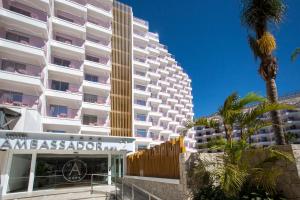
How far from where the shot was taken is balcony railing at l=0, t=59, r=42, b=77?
83.3 ft

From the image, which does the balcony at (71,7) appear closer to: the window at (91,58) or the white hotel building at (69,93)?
the white hotel building at (69,93)

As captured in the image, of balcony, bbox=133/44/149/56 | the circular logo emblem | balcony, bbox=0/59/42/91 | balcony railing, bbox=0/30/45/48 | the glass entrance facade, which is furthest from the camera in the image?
balcony, bbox=133/44/149/56

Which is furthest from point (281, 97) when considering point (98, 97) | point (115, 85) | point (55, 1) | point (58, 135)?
point (58, 135)

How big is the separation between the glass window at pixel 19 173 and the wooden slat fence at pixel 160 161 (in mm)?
7990

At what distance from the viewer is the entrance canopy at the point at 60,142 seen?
1614 cm

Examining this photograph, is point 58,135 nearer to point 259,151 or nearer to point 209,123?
point 209,123

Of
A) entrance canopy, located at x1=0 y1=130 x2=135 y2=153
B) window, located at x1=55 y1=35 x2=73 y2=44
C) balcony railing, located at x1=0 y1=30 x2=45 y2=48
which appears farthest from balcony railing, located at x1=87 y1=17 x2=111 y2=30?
entrance canopy, located at x1=0 y1=130 x2=135 y2=153

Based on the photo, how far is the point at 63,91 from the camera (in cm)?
2908

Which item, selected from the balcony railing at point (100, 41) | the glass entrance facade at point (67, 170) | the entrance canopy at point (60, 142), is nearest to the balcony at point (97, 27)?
the balcony railing at point (100, 41)

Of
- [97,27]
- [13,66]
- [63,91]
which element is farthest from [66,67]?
[97,27]

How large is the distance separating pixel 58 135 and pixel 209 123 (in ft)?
42.3

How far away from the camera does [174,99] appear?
59250 millimetres

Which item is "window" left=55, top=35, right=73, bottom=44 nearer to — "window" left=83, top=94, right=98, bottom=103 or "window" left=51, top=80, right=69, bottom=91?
"window" left=51, top=80, right=69, bottom=91

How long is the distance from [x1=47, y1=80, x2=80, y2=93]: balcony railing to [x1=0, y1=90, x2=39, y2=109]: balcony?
302 centimetres
